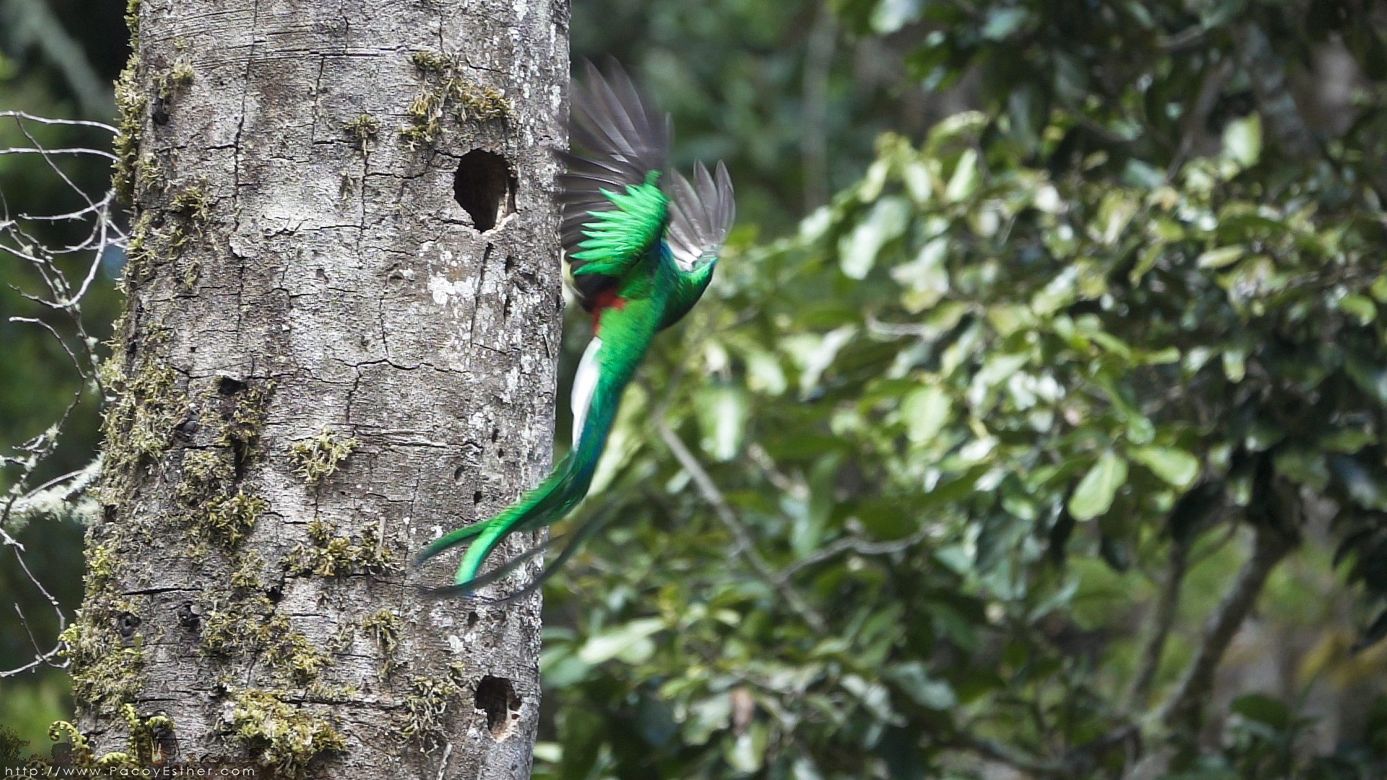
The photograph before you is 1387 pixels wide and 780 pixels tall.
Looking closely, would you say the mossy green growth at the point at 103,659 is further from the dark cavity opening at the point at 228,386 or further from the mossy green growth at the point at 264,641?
the dark cavity opening at the point at 228,386

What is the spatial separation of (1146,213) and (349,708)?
2.47m

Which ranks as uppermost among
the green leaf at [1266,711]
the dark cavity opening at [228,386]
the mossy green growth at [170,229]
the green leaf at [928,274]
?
the green leaf at [928,274]

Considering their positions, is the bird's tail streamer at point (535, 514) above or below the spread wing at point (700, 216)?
below

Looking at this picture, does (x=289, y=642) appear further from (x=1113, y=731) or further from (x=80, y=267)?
(x=80, y=267)

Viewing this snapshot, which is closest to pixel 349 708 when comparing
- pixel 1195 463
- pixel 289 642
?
pixel 289 642

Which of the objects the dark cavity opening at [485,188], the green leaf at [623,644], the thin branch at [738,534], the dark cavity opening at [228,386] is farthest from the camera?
the thin branch at [738,534]

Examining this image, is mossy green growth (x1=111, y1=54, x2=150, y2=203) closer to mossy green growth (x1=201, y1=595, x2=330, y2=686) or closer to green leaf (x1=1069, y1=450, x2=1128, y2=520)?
mossy green growth (x1=201, y1=595, x2=330, y2=686)

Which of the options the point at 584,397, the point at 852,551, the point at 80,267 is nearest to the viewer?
the point at 584,397

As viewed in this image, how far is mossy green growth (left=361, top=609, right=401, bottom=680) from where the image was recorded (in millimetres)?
1720

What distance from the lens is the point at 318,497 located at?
1.74 m

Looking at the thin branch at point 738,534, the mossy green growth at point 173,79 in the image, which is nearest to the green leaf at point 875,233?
the thin branch at point 738,534

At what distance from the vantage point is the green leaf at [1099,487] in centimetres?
296

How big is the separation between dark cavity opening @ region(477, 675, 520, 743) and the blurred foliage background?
1598 millimetres

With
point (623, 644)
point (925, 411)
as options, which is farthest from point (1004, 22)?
point (623, 644)
